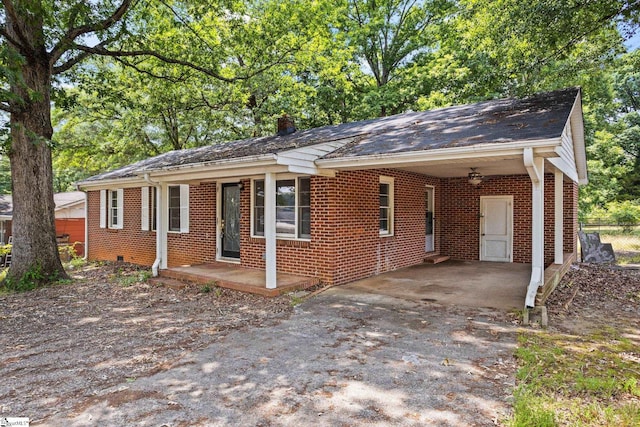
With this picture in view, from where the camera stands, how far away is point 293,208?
8.29 meters

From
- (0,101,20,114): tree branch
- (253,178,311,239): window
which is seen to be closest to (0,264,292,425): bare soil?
(253,178,311,239): window

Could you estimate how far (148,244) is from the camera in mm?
11828

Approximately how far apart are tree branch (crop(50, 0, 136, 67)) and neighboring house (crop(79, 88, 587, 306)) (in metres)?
2.98

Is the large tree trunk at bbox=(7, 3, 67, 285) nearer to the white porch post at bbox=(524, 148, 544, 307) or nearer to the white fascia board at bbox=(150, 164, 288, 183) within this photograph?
the white fascia board at bbox=(150, 164, 288, 183)

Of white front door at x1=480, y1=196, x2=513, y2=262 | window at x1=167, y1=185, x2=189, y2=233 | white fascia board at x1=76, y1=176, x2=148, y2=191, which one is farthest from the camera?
white fascia board at x1=76, y1=176, x2=148, y2=191

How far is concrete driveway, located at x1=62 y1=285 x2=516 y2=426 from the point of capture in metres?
3.01

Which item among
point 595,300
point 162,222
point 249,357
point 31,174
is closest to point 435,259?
point 595,300

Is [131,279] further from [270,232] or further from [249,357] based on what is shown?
[249,357]

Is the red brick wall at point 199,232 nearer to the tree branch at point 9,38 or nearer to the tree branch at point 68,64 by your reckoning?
the tree branch at point 68,64

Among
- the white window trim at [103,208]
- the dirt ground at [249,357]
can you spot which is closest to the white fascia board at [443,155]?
the dirt ground at [249,357]

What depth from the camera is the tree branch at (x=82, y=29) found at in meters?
8.47

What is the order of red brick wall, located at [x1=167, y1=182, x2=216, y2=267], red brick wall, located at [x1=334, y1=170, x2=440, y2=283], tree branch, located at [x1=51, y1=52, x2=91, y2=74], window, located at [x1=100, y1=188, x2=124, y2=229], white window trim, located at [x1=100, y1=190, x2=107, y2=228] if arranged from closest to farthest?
red brick wall, located at [x1=334, y1=170, x2=440, y2=283] < tree branch, located at [x1=51, y1=52, x2=91, y2=74] < red brick wall, located at [x1=167, y1=182, x2=216, y2=267] < window, located at [x1=100, y1=188, x2=124, y2=229] < white window trim, located at [x1=100, y1=190, x2=107, y2=228]

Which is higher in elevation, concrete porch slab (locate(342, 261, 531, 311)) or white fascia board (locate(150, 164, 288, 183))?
white fascia board (locate(150, 164, 288, 183))

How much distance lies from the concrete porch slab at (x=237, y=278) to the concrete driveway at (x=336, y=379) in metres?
1.65
